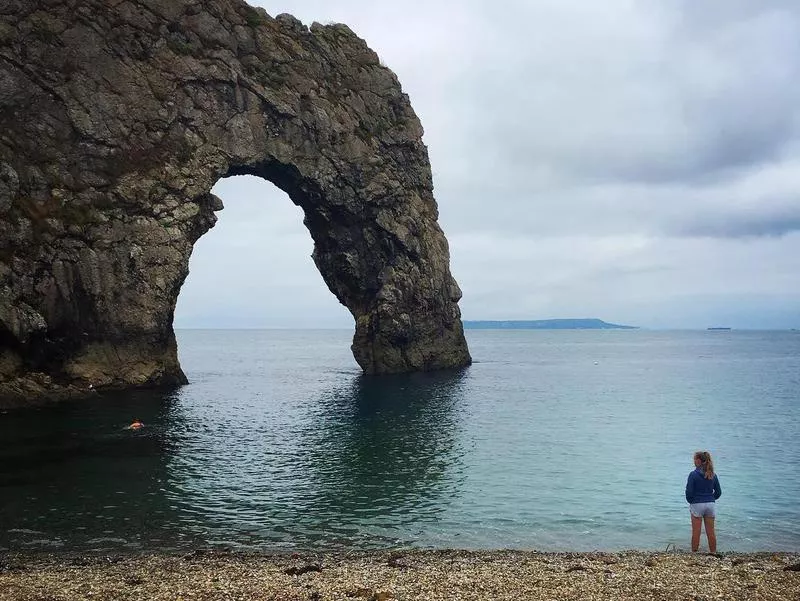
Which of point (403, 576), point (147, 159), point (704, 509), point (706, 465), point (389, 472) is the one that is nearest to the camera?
point (403, 576)

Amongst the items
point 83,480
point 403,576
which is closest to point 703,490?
point 403,576

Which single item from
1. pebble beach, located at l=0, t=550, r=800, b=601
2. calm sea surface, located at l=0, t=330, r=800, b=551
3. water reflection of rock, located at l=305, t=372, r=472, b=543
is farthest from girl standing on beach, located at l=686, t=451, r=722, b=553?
water reflection of rock, located at l=305, t=372, r=472, b=543

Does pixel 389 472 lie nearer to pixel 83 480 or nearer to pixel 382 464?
pixel 382 464

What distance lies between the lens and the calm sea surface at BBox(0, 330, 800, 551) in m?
24.1

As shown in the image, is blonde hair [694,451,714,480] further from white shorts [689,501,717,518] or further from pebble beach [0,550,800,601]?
pebble beach [0,550,800,601]

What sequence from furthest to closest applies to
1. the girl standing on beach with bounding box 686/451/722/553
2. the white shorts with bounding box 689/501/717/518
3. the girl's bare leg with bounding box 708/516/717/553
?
the girl's bare leg with bounding box 708/516/717/553, the white shorts with bounding box 689/501/717/518, the girl standing on beach with bounding box 686/451/722/553

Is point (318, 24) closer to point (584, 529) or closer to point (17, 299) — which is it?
point (17, 299)

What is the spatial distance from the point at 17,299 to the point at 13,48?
2662 cm

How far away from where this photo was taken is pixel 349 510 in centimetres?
2720

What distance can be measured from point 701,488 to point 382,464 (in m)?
20.0

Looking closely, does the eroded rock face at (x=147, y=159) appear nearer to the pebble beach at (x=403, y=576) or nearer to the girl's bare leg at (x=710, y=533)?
the pebble beach at (x=403, y=576)

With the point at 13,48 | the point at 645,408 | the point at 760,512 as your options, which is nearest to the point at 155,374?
the point at 13,48

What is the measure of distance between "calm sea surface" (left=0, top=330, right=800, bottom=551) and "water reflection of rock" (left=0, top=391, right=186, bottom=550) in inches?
5.4

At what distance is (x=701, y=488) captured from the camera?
67.2 feet
